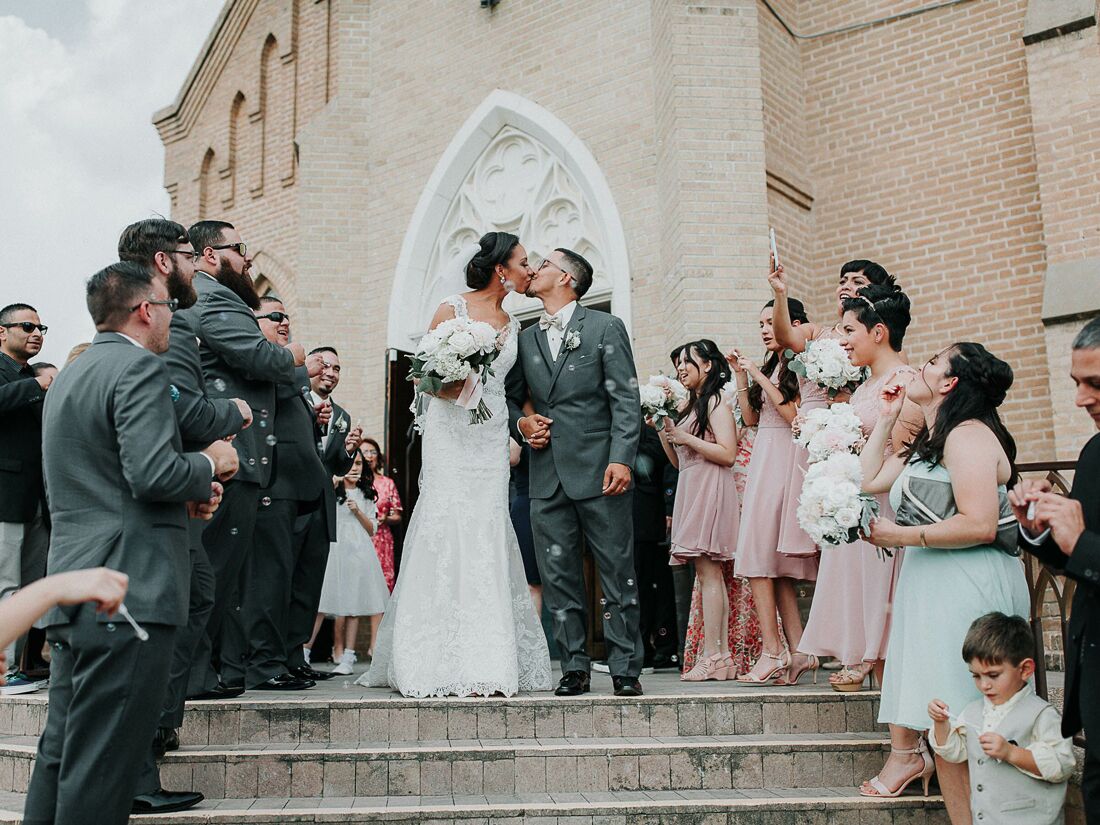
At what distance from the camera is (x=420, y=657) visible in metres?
5.36

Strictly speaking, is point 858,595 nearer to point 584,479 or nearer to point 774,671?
point 774,671

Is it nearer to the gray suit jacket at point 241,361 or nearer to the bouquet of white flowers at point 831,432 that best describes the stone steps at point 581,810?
the bouquet of white flowers at point 831,432

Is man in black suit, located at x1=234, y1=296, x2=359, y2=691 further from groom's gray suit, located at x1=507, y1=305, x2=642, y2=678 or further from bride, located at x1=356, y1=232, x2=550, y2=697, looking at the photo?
groom's gray suit, located at x1=507, y1=305, x2=642, y2=678

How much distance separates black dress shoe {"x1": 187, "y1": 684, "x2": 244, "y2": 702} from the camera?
5.20 meters

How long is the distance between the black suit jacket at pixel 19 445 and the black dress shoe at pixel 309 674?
194cm

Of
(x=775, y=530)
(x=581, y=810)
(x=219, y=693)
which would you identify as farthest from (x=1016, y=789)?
(x=219, y=693)

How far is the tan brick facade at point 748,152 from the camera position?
9.59 meters

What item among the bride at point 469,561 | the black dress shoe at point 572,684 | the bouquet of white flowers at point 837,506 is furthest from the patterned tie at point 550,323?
the bouquet of white flowers at point 837,506

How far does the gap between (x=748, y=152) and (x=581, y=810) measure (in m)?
7.28

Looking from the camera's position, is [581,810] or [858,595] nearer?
[581,810]

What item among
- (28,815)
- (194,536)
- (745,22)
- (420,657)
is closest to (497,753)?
(420,657)

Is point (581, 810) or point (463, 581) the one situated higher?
point (463, 581)

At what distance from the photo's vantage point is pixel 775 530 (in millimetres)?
→ 6137

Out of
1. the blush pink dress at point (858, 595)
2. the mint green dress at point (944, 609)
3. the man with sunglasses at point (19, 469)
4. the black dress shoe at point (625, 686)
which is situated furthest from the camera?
the man with sunglasses at point (19, 469)
